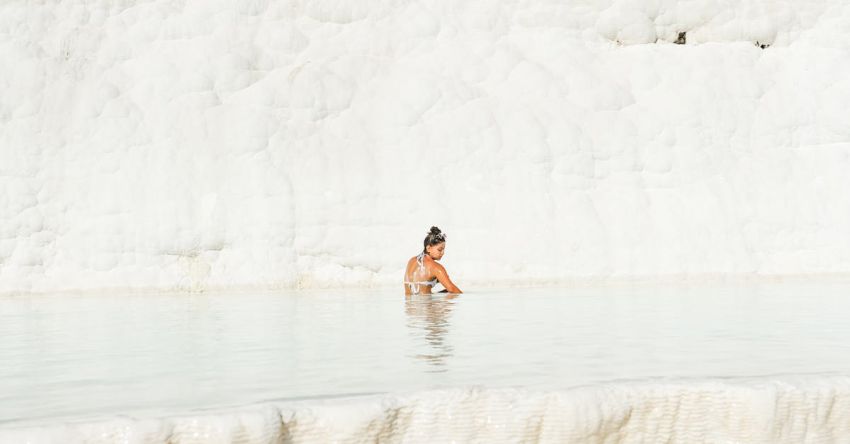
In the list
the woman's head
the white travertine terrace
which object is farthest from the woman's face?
the white travertine terrace

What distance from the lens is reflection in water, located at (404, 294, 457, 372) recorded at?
4.59 m

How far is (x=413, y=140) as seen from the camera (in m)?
14.3

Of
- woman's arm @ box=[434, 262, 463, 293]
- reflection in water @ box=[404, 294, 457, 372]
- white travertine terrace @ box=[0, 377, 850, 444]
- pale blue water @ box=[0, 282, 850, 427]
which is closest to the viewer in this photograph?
white travertine terrace @ box=[0, 377, 850, 444]

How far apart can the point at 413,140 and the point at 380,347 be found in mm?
9420

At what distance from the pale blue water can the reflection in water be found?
22 millimetres

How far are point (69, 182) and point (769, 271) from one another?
10.7 m

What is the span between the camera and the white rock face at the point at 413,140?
13.4 metres

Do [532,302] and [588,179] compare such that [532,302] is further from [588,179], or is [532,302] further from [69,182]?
[69,182]

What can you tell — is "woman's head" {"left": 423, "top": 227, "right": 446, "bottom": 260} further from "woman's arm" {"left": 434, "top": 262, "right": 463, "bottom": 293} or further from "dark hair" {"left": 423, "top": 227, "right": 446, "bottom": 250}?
"woman's arm" {"left": 434, "top": 262, "right": 463, "bottom": 293}

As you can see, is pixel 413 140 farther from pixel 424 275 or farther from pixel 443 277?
pixel 443 277

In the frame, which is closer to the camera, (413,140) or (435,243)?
(435,243)

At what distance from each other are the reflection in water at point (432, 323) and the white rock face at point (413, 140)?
422 centimetres

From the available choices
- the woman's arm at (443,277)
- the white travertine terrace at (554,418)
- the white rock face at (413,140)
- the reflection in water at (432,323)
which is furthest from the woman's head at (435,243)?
the white travertine terrace at (554,418)

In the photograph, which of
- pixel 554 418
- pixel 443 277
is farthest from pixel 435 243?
pixel 554 418
